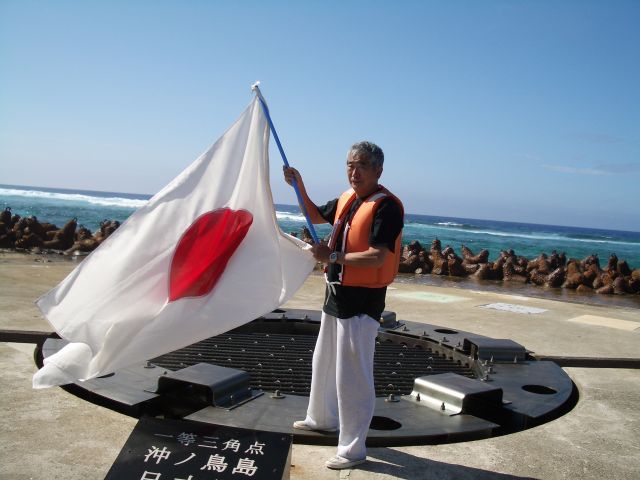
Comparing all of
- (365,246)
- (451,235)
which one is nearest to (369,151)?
(365,246)

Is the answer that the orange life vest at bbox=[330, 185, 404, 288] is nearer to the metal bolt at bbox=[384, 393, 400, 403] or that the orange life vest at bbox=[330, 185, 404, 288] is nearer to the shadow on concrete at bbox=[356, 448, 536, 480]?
the shadow on concrete at bbox=[356, 448, 536, 480]

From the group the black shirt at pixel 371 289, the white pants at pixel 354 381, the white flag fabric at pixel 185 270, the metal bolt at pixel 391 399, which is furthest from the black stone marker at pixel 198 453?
the metal bolt at pixel 391 399

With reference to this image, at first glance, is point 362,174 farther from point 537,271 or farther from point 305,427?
point 537,271

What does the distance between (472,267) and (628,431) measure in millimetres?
11550

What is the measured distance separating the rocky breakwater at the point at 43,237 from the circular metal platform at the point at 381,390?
9.93 metres

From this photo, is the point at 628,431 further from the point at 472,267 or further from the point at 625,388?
the point at 472,267

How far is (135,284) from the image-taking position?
9.21ft

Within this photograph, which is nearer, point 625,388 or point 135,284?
point 135,284

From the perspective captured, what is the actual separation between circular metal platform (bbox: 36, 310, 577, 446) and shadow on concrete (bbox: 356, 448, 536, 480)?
0.54ft

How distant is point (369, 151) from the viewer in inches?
114

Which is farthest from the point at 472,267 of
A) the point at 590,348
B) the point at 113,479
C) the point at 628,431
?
the point at 113,479

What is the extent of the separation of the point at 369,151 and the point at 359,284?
2.11ft

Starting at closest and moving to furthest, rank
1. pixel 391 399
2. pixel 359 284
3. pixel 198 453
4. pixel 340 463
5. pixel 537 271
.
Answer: pixel 198 453 < pixel 340 463 < pixel 359 284 < pixel 391 399 < pixel 537 271

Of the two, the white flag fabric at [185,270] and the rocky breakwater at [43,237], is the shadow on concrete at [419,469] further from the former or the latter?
the rocky breakwater at [43,237]
